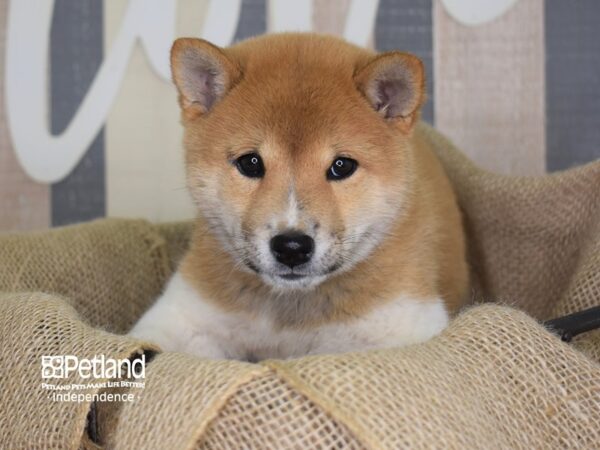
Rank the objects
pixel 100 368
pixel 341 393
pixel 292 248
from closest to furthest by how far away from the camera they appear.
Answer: pixel 341 393, pixel 100 368, pixel 292 248

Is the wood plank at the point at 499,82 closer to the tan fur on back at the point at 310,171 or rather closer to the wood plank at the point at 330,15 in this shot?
the wood plank at the point at 330,15

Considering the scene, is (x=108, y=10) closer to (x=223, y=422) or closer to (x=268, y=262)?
(x=268, y=262)

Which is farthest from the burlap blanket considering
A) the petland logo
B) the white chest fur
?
the white chest fur

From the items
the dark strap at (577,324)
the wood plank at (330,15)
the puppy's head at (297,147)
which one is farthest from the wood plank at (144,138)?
the dark strap at (577,324)

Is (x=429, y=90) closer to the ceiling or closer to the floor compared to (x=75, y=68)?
closer to the floor

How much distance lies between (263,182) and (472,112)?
1316 mm

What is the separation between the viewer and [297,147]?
1572mm

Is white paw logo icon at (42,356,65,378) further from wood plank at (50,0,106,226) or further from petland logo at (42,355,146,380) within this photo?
wood plank at (50,0,106,226)

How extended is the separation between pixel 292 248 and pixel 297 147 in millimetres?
209

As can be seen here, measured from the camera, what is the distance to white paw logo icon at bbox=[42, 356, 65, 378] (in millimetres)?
1403

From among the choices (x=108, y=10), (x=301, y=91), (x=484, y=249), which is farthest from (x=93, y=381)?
(x=108, y=10)

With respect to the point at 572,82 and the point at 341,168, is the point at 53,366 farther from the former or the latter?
the point at 572,82

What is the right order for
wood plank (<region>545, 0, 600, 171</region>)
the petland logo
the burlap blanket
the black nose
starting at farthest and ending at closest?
wood plank (<region>545, 0, 600, 171</region>) < the black nose < the petland logo < the burlap blanket

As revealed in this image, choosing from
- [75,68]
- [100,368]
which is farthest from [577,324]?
[75,68]
